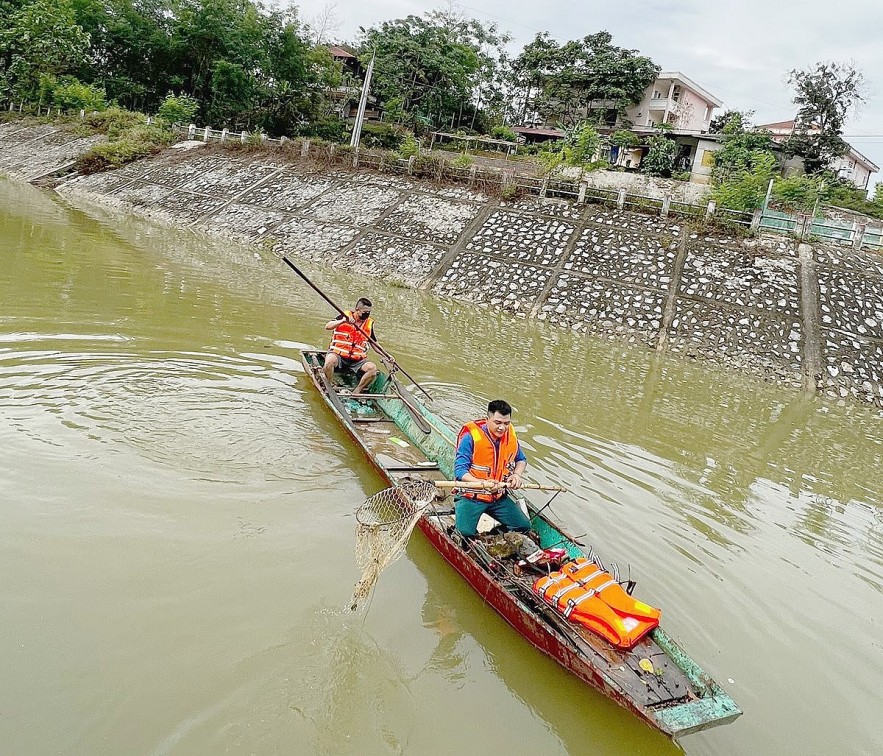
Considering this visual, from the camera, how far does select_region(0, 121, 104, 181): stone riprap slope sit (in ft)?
96.8

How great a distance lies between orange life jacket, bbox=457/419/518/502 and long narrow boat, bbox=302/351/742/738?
1.32 feet

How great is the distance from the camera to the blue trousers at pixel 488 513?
580cm

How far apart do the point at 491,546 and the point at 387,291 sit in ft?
44.3

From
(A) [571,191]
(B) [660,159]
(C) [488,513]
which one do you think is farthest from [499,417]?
(B) [660,159]

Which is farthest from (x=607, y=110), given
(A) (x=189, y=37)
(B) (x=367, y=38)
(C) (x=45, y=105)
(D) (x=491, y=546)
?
(D) (x=491, y=546)

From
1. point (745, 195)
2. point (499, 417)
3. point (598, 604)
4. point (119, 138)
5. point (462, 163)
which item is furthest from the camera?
point (119, 138)

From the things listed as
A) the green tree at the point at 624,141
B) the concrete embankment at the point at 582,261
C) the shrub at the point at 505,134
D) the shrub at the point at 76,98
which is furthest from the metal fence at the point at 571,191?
the shrub at the point at 505,134

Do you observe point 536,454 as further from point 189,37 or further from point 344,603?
point 189,37

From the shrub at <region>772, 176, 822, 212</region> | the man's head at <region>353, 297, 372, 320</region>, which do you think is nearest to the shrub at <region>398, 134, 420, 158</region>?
the shrub at <region>772, 176, 822, 212</region>

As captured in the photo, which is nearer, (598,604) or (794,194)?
(598,604)

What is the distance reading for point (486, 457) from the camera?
584 cm

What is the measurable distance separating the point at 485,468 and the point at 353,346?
14.6ft

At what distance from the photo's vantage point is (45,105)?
123ft

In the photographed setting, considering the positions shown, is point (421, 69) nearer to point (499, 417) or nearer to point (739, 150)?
point (739, 150)
